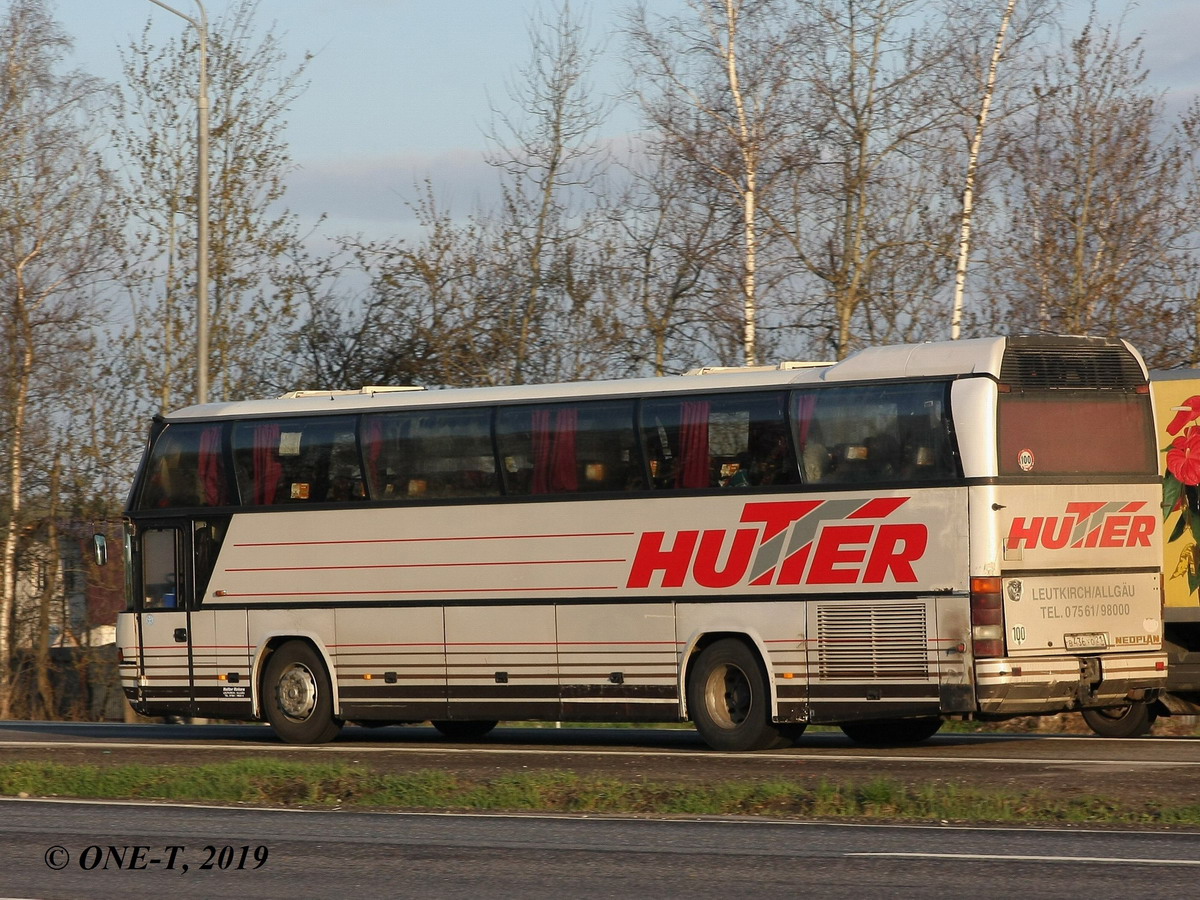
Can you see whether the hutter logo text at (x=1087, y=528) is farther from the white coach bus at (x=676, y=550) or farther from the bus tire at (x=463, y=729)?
the bus tire at (x=463, y=729)

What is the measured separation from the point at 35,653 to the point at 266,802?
2077 cm

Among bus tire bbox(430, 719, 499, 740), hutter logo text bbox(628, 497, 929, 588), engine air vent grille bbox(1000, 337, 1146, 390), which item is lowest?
bus tire bbox(430, 719, 499, 740)

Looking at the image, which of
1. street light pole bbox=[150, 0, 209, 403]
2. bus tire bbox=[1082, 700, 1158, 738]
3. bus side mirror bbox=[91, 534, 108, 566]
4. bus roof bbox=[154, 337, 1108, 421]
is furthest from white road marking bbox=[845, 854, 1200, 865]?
street light pole bbox=[150, 0, 209, 403]

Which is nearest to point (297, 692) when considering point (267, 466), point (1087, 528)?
point (267, 466)

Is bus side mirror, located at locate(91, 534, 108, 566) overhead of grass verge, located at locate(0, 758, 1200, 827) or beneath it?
overhead

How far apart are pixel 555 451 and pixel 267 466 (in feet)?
11.2

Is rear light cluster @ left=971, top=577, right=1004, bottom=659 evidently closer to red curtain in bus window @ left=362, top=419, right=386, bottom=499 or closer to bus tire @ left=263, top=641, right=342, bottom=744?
red curtain in bus window @ left=362, top=419, right=386, bottom=499

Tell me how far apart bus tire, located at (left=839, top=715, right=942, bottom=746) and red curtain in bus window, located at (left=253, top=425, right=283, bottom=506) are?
6.34 m

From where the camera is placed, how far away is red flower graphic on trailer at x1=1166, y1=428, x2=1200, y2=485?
17.2m

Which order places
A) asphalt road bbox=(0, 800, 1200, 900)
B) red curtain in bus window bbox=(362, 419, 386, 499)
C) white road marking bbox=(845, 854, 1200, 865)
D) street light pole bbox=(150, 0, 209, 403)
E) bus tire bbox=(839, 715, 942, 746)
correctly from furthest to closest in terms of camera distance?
street light pole bbox=(150, 0, 209, 403) < red curtain in bus window bbox=(362, 419, 386, 499) < bus tire bbox=(839, 715, 942, 746) < white road marking bbox=(845, 854, 1200, 865) < asphalt road bbox=(0, 800, 1200, 900)

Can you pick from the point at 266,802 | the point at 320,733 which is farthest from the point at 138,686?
the point at 266,802

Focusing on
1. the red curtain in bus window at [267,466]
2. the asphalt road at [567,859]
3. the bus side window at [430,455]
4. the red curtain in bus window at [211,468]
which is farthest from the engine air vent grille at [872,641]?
the red curtain in bus window at [211,468]

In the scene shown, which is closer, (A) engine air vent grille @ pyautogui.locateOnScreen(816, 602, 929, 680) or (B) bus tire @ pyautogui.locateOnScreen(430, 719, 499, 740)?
(A) engine air vent grille @ pyautogui.locateOnScreen(816, 602, 929, 680)

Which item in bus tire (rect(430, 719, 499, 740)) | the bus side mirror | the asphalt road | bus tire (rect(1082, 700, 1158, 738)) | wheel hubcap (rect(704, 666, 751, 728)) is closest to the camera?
the asphalt road
